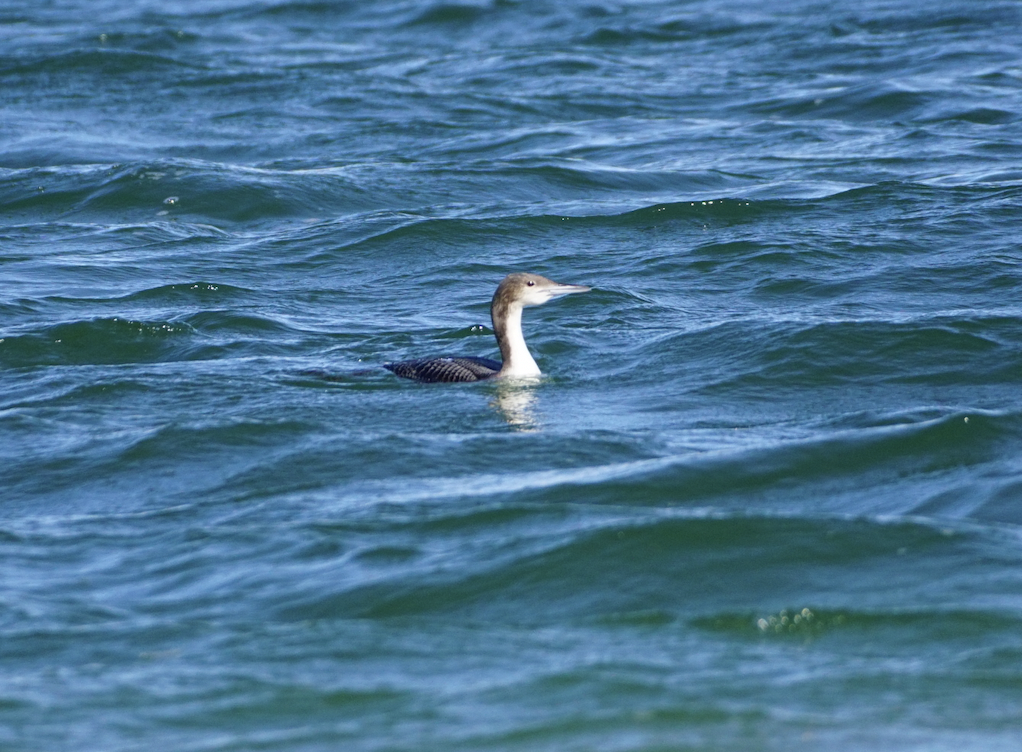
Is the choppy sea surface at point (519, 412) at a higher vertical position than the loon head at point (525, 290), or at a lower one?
lower

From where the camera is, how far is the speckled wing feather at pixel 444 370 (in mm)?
10195

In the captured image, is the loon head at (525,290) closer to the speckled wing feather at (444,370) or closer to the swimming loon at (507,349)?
the swimming loon at (507,349)

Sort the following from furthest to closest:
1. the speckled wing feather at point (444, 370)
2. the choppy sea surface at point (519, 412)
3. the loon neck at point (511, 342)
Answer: the loon neck at point (511, 342) < the speckled wing feather at point (444, 370) < the choppy sea surface at point (519, 412)

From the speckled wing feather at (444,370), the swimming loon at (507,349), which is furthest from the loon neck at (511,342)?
Result: the speckled wing feather at (444,370)

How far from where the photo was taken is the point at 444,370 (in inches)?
401

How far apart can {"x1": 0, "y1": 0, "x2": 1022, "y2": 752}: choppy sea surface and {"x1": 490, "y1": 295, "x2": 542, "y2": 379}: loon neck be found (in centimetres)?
19

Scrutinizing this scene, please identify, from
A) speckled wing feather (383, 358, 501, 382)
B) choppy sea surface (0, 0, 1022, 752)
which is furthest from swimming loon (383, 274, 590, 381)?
choppy sea surface (0, 0, 1022, 752)

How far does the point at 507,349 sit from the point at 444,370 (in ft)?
1.45

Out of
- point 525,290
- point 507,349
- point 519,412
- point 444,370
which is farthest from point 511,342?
point 519,412

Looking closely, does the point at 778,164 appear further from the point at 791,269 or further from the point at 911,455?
the point at 911,455

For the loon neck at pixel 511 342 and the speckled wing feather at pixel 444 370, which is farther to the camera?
the loon neck at pixel 511 342

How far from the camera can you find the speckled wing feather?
401 inches

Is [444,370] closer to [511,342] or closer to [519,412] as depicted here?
[511,342]

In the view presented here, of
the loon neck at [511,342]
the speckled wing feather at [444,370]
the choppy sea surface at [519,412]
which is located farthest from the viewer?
the loon neck at [511,342]
